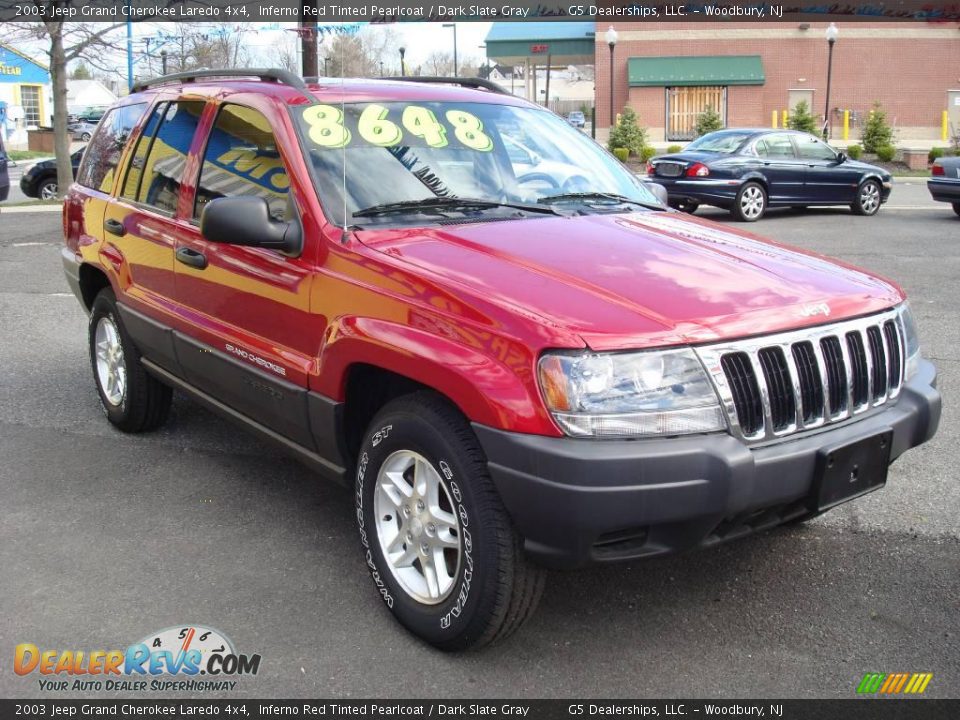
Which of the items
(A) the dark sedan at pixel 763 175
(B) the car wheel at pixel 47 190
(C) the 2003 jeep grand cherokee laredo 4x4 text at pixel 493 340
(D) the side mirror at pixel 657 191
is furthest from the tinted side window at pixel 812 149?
(B) the car wheel at pixel 47 190

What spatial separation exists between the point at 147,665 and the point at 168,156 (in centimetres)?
260

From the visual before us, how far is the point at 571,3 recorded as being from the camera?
38656 mm

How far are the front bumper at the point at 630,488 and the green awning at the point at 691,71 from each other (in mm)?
41650

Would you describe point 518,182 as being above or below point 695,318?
above

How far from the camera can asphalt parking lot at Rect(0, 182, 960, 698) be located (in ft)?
10.3

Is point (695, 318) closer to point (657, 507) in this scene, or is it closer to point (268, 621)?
point (657, 507)

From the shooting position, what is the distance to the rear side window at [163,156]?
15.3 feet

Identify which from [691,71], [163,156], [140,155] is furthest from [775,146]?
[691,71]

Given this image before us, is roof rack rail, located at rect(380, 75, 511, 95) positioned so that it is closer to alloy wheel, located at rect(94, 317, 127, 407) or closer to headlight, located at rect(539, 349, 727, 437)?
alloy wheel, located at rect(94, 317, 127, 407)

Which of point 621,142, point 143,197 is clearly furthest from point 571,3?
point 143,197

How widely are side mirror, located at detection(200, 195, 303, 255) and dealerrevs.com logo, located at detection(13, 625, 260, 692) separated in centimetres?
140

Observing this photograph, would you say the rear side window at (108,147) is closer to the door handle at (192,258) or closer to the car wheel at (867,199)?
the door handle at (192,258)

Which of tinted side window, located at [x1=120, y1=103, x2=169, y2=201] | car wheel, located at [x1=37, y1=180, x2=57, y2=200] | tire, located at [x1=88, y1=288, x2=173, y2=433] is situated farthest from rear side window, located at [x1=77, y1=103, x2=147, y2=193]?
car wheel, located at [x1=37, y1=180, x2=57, y2=200]

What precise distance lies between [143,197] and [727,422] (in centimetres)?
336
